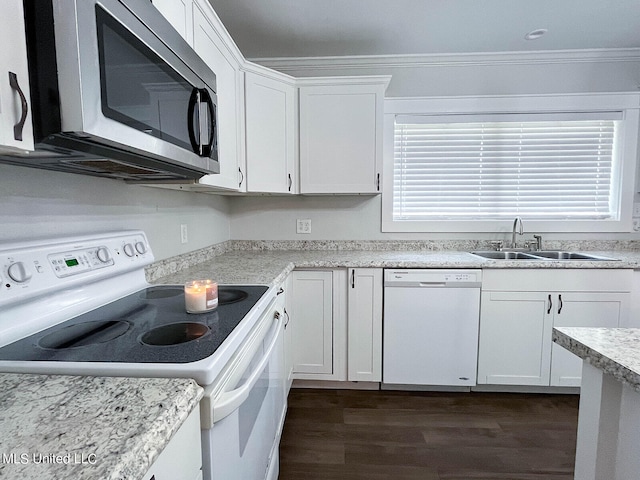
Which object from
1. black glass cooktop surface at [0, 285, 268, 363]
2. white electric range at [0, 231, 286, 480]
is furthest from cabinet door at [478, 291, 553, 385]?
black glass cooktop surface at [0, 285, 268, 363]

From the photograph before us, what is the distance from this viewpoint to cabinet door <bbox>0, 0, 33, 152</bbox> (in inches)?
21.4

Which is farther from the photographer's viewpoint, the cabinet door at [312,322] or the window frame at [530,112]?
the window frame at [530,112]

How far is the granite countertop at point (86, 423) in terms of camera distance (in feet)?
1.34

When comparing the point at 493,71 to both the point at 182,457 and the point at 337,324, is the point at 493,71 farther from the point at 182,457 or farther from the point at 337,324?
the point at 182,457

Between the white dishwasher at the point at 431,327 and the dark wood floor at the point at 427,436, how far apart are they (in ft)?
0.55

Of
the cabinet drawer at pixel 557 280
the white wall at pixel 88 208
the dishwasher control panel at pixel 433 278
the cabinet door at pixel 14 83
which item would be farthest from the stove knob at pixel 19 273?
the cabinet drawer at pixel 557 280

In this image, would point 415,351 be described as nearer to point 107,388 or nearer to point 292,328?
point 292,328

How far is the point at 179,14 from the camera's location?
3.92ft

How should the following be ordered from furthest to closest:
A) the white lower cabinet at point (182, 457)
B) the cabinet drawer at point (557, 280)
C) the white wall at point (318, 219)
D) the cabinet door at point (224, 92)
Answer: the white wall at point (318, 219) < the cabinet drawer at point (557, 280) < the cabinet door at point (224, 92) < the white lower cabinet at point (182, 457)

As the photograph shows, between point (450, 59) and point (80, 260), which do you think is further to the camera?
point (450, 59)

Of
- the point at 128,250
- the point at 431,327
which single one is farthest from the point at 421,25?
the point at 128,250

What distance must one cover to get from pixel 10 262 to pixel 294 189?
171 centimetres

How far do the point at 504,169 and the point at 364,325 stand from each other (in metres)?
1.68

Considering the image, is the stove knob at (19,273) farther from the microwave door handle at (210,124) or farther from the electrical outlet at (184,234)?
the electrical outlet at (184,234)
